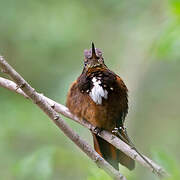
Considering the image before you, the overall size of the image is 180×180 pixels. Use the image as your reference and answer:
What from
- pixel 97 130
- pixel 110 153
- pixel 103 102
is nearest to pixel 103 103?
pixel 103 102

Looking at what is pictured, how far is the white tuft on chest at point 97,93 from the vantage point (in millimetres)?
3887

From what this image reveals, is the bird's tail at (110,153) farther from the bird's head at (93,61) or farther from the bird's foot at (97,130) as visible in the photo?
the bird's head at (93,61)

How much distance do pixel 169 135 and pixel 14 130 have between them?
221 centimetres

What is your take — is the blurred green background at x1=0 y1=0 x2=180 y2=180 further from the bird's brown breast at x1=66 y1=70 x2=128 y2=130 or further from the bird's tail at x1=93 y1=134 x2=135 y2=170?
the bird's brown breast at x1=66 y1=70 x2=128 y2=130

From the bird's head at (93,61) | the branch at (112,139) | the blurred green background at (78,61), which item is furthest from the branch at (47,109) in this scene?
the blurred green background at (78,61)

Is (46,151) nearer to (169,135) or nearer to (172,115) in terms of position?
(169,135)

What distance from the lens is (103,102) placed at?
395cm

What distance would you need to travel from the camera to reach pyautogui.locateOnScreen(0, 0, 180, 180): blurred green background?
236 inches

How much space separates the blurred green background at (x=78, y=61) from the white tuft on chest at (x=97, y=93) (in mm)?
1605

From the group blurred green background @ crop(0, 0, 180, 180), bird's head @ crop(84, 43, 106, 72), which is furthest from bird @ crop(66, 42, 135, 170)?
blurred green background @ crop(0, 0, 180, 180)

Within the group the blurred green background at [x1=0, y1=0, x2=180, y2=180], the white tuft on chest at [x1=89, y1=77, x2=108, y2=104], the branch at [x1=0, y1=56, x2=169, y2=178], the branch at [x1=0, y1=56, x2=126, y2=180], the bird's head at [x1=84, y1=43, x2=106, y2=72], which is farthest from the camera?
the blurred green background at [x1=0, y1=0, x2=180, y2=180]

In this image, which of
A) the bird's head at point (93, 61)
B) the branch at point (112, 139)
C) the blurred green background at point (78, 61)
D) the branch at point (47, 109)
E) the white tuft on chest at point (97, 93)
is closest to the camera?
the branch at point (112, 139)

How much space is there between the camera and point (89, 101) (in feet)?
13.1

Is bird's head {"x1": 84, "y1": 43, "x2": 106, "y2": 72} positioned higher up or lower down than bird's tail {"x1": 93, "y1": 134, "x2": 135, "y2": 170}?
higher up
